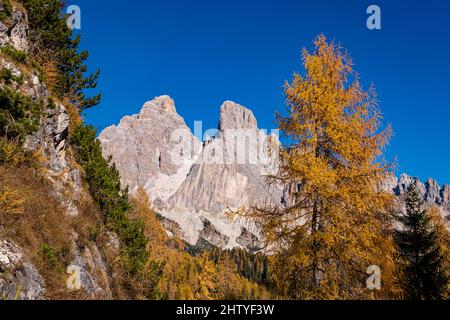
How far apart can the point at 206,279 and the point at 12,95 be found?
8430 millimetres

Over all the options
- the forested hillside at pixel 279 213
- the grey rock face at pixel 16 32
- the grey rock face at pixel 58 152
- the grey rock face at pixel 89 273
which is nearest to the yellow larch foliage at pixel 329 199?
the forested hillside at pixel 279 213

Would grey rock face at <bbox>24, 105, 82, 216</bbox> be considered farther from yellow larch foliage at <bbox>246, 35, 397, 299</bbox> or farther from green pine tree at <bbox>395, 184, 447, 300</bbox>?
green pine tree at <bbox>395, 184, 447, 300</bbox>

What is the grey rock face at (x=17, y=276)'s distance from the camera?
6.89 metres

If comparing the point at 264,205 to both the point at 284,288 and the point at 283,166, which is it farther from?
the point at 284,288

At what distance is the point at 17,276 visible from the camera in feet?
23.6

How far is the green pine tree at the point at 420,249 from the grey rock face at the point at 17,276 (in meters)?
19.1

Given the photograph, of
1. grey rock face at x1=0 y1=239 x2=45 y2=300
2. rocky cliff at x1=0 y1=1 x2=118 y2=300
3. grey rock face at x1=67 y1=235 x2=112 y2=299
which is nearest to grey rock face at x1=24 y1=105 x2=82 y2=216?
rocky cliff at x1=0 y1=1 x2=118 y2=300

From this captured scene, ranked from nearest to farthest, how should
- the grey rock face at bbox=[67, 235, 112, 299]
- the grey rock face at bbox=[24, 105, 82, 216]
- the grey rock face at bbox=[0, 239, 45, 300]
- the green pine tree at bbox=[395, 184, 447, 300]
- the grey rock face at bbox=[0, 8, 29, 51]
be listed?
1. the grey rock face at bbox=[0, 239, 45, 300]
2. the grey rock face at bbox=[67, 235, 112, 299]
3. the grey rock face at bbox=[24, 105, 82, 216]
4. the grey rock face at bbox=[0, 8, 29, 51]
5. the green pine tree at bbox=[395, 184, 447, 300]

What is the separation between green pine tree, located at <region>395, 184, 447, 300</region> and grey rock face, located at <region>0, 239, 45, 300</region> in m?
19.1

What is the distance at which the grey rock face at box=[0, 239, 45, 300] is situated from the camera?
6.89 meters

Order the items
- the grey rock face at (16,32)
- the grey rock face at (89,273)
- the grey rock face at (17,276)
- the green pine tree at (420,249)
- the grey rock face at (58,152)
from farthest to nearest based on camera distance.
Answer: the green pine tree at (420,249) < the grey rock face at (16,32) < the grey rock face at (58,152) < the grey rock face at (89,273) < the grey rock face at (17,276)

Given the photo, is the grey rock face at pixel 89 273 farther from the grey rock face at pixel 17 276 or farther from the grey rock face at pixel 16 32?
the grey rock face at pixel 16 32

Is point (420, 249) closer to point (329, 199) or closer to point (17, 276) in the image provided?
point (329, 199)
